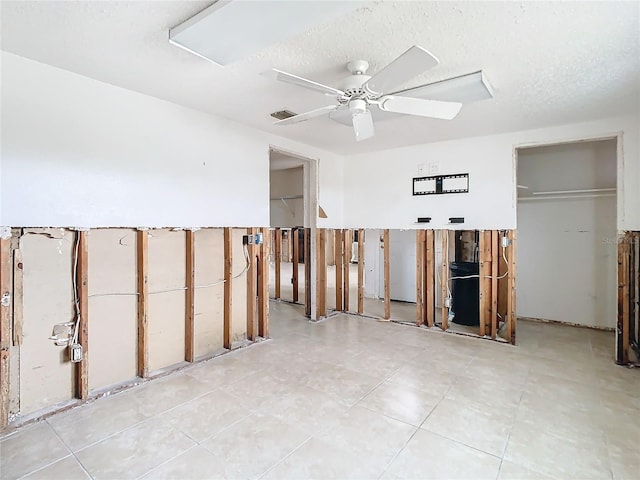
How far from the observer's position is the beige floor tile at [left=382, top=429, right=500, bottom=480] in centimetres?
185

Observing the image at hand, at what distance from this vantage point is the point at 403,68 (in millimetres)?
1899

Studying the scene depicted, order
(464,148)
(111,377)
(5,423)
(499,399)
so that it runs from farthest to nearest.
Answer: (464,148), (111,377), (499,399), (5,423)

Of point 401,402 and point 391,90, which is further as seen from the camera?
point 401,402

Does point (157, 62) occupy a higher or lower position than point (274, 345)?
higher

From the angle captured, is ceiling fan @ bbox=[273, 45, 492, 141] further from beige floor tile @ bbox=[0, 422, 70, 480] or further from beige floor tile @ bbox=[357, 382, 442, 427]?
beige floor tile @ bbox=[0, 422, 70, 480]

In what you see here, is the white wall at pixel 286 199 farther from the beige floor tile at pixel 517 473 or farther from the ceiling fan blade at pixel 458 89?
the beige floor tile at pixel 517 473

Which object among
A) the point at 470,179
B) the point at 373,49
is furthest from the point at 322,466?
the point at 470,179

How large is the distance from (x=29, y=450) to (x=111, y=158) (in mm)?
2086

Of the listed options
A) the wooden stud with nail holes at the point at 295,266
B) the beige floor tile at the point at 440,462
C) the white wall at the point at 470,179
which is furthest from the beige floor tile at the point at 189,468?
the wooden stud with nail holes at the point at 295,266

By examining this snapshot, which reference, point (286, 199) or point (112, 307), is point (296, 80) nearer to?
point (112, 307)

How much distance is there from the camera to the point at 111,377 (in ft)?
9.37

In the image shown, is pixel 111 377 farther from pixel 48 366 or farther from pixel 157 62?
pixel 157 62

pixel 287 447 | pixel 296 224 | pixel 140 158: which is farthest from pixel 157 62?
pixel 296 224

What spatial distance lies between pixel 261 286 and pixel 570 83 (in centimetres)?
352
